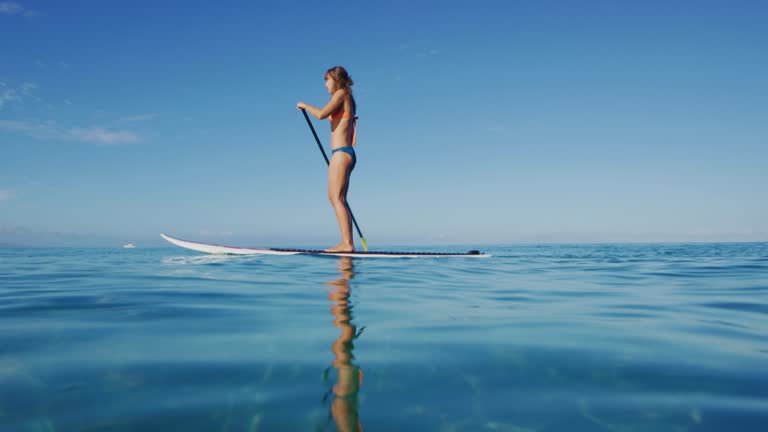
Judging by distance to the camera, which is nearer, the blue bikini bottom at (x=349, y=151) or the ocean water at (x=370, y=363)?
the ocean water at (x=370, y=363)

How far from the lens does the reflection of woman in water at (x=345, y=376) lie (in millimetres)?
1448

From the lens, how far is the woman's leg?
324 inches

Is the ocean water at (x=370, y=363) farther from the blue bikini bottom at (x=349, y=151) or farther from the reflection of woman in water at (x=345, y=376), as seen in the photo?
the blue bikini bottom at (x=349, y=151)

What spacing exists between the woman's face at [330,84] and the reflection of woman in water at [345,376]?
19.1ft

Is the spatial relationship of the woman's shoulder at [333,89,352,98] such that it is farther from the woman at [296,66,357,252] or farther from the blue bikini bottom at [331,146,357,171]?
the blue bikini bottom at [331,146,357,171]

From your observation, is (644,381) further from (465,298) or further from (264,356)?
(465,298)

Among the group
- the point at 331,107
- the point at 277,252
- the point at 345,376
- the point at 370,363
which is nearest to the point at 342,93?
the point at 331,107

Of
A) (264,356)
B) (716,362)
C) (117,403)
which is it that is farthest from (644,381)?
(117,403)

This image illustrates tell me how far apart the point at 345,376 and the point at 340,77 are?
721cm

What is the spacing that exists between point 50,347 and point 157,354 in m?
0.58

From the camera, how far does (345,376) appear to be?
1846mm

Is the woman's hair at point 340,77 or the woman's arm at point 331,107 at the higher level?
the woman's hair at point 340,77

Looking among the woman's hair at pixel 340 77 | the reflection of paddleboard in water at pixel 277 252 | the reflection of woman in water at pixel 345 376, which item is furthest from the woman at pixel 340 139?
the reflection of woman in water at pixel 345 376

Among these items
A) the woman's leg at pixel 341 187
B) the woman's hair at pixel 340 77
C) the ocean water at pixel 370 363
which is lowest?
the ocean water at pixel 370 363
